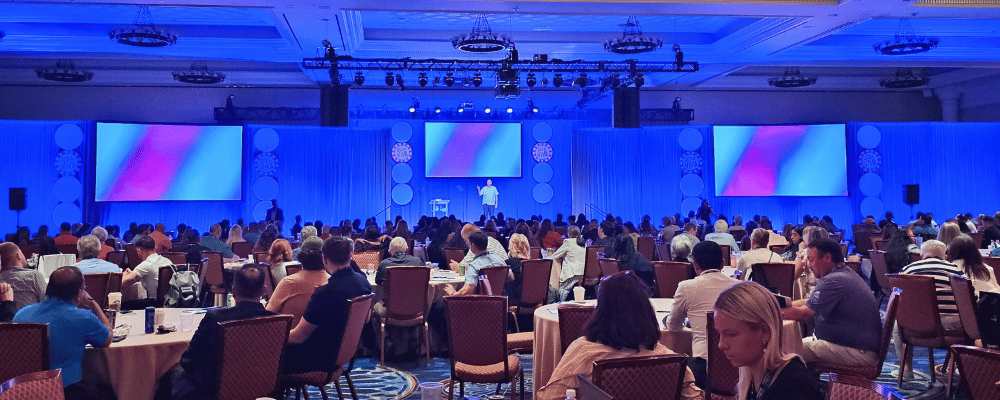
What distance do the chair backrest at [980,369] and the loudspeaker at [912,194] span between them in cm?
1902

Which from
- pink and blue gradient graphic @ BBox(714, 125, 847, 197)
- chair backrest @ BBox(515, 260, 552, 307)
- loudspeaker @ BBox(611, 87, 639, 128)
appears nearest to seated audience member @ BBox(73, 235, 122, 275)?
chair backrest @ BBox(515, 260, 552, 307)

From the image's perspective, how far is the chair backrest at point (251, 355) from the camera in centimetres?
397

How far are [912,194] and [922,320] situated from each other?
16114 mm

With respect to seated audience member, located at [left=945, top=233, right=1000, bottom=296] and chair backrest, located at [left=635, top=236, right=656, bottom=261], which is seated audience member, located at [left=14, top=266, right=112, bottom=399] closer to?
seated audience member, located at [left=945, top=233, right=1000, bottom=296]

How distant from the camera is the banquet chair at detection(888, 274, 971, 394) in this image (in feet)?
18.9

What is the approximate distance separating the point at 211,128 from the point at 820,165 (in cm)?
1514

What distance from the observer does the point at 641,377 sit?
298 centimetres

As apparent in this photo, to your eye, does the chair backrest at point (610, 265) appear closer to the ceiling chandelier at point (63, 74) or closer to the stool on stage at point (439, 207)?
the stool on stage at point (439, 207)

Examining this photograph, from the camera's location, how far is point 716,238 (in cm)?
1019

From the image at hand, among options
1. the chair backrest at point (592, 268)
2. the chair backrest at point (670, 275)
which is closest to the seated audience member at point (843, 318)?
the chair backrest at point (670, 275)

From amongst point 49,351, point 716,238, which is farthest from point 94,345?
point 716,238

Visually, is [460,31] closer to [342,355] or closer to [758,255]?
[758,255]

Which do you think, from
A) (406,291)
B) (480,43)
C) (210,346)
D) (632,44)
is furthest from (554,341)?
(632,44)

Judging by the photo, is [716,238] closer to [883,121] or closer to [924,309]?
[924,309]
